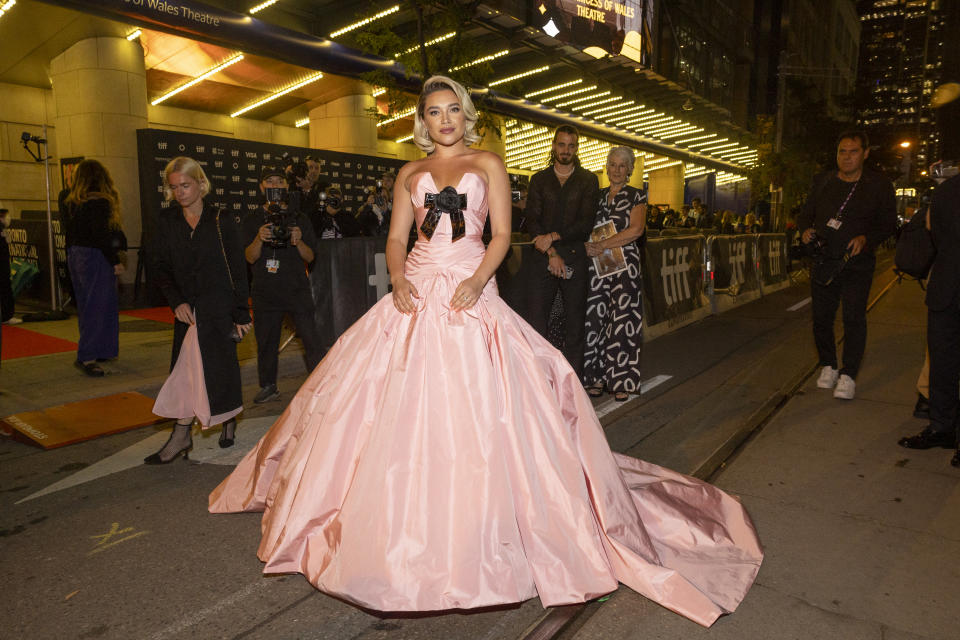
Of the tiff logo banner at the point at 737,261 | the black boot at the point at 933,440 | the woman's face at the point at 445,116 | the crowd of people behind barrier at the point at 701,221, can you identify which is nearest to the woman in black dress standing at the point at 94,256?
the woman's face at the point at 445,116

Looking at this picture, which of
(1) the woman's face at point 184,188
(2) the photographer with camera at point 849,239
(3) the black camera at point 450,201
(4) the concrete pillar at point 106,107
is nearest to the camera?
(3) the black camera at point 450,201

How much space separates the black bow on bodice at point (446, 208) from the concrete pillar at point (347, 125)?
15.3 m

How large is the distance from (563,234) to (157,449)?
333 cm

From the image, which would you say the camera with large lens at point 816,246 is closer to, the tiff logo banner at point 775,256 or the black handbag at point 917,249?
the black handbag at point 917,249

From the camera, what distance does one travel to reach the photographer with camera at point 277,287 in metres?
5.29

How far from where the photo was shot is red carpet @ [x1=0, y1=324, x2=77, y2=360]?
24.0 ft

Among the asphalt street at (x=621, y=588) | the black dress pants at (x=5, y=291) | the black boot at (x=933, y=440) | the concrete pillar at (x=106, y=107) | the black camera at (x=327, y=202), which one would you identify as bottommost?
the asphalt street at (x=621, y=588)

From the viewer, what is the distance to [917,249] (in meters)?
4.30

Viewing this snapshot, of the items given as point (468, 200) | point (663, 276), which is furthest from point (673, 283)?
point (468, 200)

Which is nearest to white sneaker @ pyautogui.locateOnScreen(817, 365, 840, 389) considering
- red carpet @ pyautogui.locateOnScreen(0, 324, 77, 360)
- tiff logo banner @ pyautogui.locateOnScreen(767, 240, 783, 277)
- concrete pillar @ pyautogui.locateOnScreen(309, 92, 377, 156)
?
red carpet @ pyautogui.locateOnScreen(0, 324, 77, 360)

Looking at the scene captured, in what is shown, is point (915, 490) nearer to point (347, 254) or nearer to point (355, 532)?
point (355, 532)

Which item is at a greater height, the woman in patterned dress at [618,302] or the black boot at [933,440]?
the woman in patterned dress at [618,302]

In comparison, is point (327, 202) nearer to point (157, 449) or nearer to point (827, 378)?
point (157, 449)

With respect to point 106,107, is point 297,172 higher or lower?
lower
